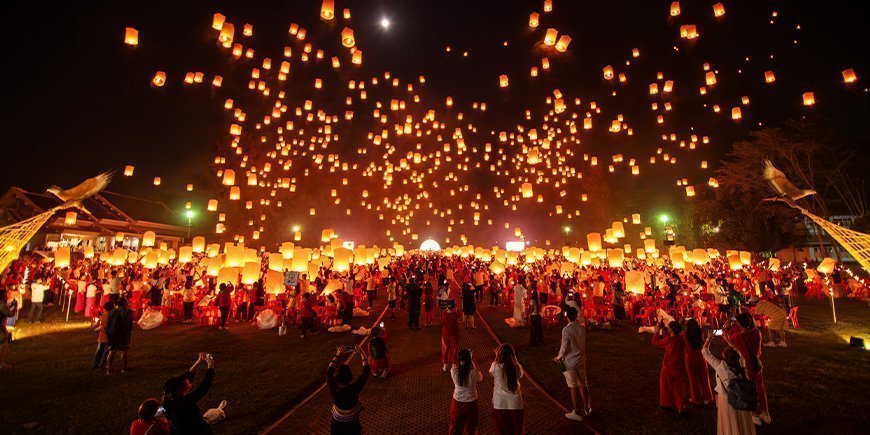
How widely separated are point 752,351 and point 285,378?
8.00 m

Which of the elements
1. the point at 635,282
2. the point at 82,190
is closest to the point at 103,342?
the point at 82,190

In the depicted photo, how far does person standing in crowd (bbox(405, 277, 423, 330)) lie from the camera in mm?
12101

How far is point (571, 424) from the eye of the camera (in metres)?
5.55

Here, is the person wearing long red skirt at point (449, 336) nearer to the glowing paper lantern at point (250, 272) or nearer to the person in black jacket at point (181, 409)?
the person in black jacket at point (181, 409)

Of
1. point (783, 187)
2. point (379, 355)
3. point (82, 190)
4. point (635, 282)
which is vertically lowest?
Result: point (379, 355)

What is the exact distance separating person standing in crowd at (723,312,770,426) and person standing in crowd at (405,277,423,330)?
8.13 meters

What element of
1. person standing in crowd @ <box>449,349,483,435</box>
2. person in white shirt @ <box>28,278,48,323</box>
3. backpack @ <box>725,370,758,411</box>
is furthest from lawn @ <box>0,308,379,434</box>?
backpack @ <box>725,370,758,411</box>

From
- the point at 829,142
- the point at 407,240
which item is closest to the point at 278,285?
the point at 829,142

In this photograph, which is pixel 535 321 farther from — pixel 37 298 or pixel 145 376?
pixel 37 298

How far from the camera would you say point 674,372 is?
5871 millimetres

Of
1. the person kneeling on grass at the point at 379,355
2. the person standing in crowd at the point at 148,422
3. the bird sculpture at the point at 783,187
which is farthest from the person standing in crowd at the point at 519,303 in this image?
the person standing in crowd at the point at 148,422

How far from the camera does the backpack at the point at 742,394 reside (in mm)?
4000

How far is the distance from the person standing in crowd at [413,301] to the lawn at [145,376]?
6.63ft

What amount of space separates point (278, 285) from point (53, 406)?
6.57 metres
